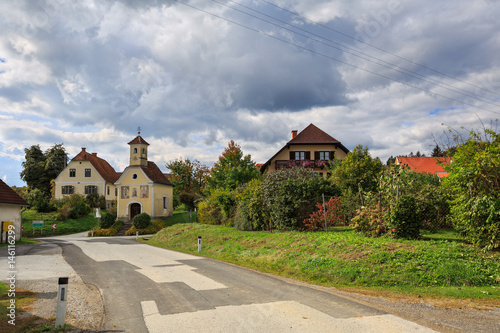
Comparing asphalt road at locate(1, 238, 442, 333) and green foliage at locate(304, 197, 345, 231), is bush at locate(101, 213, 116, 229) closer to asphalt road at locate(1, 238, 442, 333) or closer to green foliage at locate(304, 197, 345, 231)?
green foliage at locate(304, 197, 345, 231)

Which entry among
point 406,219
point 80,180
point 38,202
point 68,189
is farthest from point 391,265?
point 68,189

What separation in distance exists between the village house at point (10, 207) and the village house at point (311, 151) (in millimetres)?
27480

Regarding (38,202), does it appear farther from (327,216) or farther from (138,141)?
(327,216)

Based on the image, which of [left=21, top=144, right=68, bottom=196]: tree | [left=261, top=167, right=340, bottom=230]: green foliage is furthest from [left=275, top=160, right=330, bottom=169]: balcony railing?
[left=21, top=144, right=68, bottom=196]: tree

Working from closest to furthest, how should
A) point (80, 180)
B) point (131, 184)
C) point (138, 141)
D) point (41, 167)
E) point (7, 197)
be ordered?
point (7, 197) < point (131, 184) < point (138, 141) < point (80, 180) < point (41, 167)

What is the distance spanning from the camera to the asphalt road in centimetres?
637

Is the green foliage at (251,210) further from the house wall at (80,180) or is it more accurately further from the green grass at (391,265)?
the house wall at (80,180)

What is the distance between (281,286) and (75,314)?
16.2 feet

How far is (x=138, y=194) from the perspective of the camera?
47281 millimetres

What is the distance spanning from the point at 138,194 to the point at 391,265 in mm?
41016

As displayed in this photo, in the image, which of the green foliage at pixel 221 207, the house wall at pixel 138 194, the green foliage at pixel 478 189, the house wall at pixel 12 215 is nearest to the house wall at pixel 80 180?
the house wall at pixel 138 194

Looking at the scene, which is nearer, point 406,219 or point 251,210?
point 406,219

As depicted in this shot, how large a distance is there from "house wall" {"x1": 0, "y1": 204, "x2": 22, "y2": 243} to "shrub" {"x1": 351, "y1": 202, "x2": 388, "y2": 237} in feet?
79.7

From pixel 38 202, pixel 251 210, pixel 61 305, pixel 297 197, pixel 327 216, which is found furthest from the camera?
pixel 38 202
